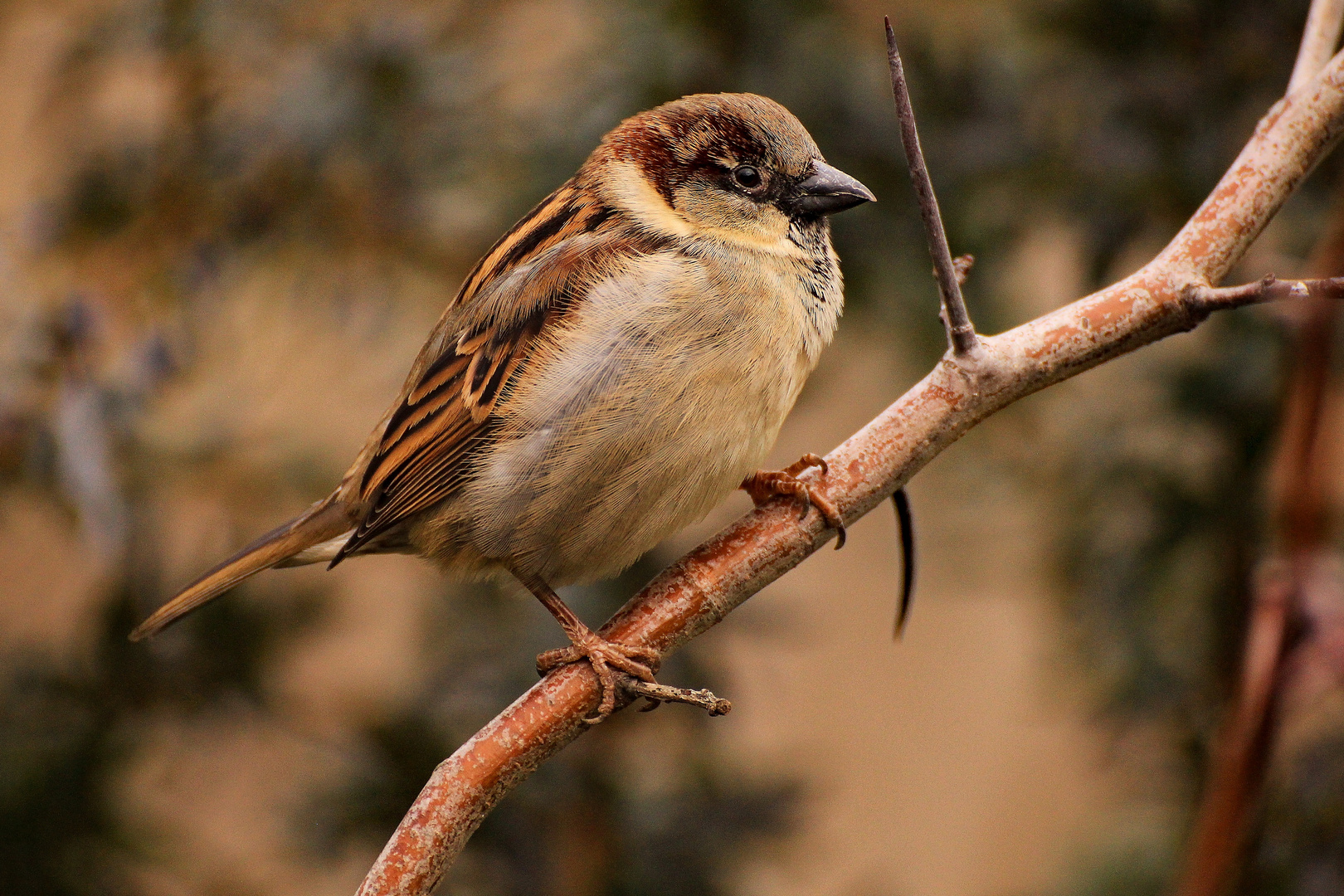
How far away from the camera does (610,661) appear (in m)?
1.42

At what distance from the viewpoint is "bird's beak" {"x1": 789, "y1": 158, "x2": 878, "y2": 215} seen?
1.93m

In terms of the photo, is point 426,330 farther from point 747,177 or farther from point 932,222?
point 932,222

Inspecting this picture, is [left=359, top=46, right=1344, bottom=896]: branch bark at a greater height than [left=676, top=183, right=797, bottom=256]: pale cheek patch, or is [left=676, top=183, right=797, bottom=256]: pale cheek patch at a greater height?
[left=676, top=183, right=797, bottom=256]: pale cheek patch

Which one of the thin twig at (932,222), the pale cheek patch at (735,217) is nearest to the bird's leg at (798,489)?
the thin twig at (932,222)

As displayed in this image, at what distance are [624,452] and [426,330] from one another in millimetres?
1306

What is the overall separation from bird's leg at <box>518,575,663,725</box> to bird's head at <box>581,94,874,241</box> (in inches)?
26.1

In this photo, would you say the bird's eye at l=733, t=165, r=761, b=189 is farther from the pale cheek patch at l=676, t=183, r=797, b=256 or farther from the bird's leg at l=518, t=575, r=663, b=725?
the bird's leg at l=518, t=575, r=663, b=725

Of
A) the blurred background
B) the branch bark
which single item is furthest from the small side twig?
the blurred background

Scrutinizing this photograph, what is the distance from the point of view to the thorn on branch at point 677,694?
127 centimetres

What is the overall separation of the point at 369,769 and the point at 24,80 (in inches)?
81.8

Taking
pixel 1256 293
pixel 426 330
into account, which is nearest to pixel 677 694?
pixel 1256 293

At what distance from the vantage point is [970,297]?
252cm

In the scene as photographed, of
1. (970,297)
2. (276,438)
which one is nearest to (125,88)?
(276,438)

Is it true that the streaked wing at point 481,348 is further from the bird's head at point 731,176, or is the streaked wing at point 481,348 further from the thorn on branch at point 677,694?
the thorn on branch at point 677,694
